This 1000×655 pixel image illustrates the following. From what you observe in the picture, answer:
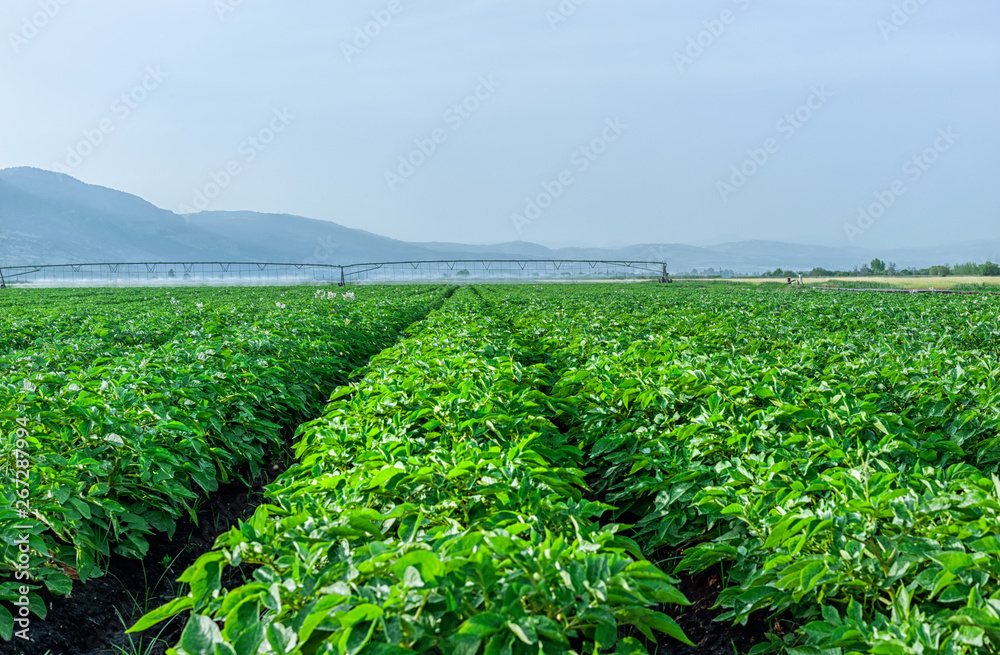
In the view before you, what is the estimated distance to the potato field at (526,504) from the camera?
180cm

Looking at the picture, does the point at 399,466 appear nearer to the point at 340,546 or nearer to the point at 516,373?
the point at 340,546

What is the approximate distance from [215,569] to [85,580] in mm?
2016

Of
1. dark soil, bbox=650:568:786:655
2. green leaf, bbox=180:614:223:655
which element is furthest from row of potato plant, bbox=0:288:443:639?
dark soil, bbox=650:568:786:655

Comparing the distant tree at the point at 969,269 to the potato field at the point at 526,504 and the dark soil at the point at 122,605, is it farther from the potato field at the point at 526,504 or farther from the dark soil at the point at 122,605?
the dark soil at the point at 122,605

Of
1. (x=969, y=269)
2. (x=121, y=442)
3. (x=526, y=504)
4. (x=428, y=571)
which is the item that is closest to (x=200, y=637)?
(x=428, y=571)

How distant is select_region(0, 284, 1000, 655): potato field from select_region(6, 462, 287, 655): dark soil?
0.05 m

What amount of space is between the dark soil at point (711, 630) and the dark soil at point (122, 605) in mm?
2349

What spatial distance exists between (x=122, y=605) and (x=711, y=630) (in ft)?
11.7

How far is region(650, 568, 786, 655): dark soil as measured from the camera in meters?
3.12

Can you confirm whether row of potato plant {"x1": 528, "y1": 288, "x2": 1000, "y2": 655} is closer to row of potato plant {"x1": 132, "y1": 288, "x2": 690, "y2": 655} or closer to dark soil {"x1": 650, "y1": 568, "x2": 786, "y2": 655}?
dark soil {"x1": 650, "y1": 568, "x2": 786, "y2": 655}

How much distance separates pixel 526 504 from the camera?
2705 millimetres

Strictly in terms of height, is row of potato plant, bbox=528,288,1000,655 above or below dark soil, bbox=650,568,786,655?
above

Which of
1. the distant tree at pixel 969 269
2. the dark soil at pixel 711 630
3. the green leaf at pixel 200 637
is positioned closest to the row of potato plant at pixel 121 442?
the green leaf at pixel 200 637

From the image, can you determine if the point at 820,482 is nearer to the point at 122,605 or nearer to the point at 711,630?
the point at 711,630
